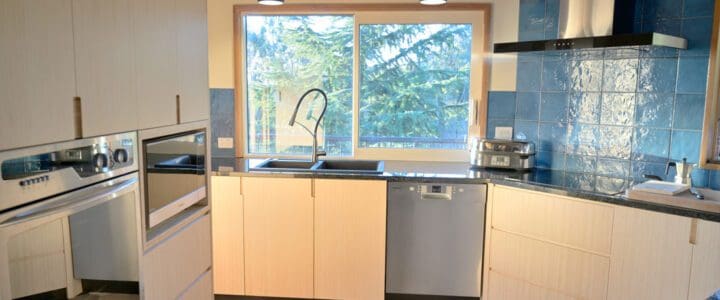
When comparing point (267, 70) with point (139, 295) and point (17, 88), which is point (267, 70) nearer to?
point (139, 295)

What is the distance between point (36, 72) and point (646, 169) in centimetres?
303

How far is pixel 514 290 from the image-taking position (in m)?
2.93

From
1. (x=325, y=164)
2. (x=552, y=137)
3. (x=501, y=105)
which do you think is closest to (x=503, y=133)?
(x=501, y=105)

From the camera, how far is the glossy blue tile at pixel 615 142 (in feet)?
9.77

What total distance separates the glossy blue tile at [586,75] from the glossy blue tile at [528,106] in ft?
0.83

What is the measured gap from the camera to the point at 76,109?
1.41m

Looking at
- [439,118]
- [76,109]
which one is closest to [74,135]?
[76,109]

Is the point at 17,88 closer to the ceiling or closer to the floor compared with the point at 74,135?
closer to the ceiling

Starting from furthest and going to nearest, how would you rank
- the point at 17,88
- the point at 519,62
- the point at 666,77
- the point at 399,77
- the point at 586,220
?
the point at 399,77, the point at 519,62, the point at 666,77, the point at 586,220, the point at 17,88

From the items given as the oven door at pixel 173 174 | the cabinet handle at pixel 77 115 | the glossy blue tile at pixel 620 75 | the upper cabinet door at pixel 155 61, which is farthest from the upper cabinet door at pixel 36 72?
the glossy blue tile at pixel 620 75

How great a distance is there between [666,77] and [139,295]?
9.37 ft

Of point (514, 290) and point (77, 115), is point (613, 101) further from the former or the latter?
point (77, 115)

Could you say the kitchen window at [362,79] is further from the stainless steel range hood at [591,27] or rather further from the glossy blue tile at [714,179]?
the glossy blue tile at [714,179]

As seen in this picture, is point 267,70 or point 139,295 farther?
point 267,70
